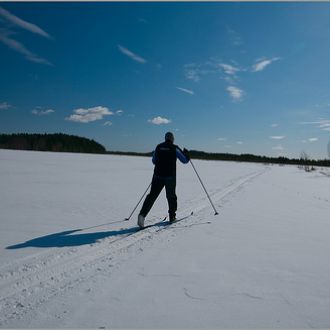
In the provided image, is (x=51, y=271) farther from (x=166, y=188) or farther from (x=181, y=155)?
(x=181, y=155)

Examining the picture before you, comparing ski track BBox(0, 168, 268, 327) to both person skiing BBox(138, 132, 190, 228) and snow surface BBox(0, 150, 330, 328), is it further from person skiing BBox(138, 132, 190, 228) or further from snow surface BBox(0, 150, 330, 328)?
person skiing BBox(138, 132, 190, 228)

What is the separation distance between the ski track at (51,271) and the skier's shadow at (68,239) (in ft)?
0.66

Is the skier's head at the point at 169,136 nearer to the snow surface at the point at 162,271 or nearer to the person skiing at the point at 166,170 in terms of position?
the person skiing at the point at 166,170

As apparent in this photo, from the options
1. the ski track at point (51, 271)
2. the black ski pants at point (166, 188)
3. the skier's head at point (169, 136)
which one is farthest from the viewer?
the skier's head at point (169, 136)

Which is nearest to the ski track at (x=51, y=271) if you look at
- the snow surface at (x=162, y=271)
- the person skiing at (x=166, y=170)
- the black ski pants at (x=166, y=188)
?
the snow surface at (x=162, y=271)

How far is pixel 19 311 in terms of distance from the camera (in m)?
2.55

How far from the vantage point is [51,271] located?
136 inches

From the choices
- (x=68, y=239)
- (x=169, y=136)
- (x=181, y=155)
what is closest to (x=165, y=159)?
(x=181, y=155)

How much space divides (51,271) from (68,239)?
4.32ft

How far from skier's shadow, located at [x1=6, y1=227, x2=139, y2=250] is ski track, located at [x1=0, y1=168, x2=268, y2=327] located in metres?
0.20

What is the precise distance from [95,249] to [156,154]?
2634mm

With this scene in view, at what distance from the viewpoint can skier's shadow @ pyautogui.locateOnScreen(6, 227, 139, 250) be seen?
4.41 meters

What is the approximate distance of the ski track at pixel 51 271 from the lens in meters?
2.71

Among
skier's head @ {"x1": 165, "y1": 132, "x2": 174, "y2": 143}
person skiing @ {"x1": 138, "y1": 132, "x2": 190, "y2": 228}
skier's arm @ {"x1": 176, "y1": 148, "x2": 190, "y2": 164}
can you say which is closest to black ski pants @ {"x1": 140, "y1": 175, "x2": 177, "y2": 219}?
person skiing @ {"x1": 138, "y1": 132, "x2": 190, "y2": 228}
